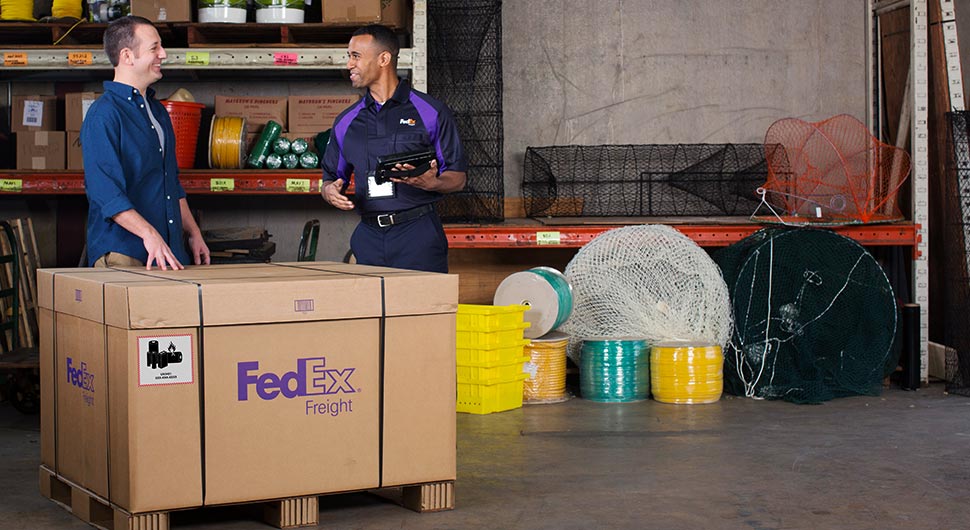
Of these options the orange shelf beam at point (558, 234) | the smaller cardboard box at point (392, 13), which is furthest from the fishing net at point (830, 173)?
the smaller cardboard box at point (392, 13)

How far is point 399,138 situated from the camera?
546cm

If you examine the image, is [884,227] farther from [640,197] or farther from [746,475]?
[746,475]

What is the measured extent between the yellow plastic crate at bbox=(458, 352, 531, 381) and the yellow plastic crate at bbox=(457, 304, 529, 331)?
0.22 meters

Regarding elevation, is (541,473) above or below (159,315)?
below

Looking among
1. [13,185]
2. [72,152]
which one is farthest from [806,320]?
[13,185]

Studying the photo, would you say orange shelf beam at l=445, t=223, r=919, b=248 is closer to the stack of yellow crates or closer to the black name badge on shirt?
the stack of yellow crates

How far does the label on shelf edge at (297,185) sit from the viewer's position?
7.28m

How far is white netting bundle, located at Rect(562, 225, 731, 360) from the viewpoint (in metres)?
7.19

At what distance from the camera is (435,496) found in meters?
4.36

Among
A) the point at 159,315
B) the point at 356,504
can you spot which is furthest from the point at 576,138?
the point at 159,315

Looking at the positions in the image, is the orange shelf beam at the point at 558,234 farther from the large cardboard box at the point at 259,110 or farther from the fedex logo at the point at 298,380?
the fedex logo at the point at 298,380

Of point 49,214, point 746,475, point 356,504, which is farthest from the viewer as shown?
point 49,214

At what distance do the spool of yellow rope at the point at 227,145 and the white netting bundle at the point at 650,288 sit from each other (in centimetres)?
230

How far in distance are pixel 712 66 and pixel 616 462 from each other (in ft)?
14.3
